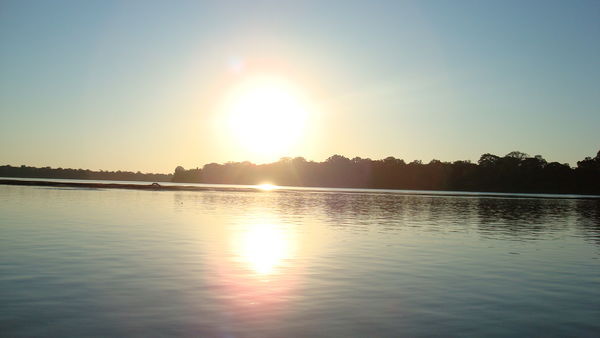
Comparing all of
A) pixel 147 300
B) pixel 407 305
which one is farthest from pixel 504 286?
pixel 147 300

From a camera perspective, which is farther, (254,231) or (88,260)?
(254,231)

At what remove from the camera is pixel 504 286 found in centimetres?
2259

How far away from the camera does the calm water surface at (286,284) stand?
597 inches

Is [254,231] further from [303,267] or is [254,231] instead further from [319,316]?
[319,316]

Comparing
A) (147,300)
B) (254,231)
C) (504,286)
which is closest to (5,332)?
(147,300)

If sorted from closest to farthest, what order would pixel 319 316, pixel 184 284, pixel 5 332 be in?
pixel 5 332 < pixel 319 316 < pixel 184 284

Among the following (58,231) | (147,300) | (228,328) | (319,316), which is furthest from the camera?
(58,231)

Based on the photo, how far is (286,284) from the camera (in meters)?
21.4

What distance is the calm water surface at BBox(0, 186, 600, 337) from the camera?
1517 centimetres

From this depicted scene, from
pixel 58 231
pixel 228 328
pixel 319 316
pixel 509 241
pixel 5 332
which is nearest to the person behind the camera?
pixel 5 332

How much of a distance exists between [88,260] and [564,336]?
21.9 m

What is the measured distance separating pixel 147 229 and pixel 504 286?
99.3ft

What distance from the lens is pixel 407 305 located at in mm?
18156

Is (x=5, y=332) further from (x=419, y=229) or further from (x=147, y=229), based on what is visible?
(x=419, y=229)
